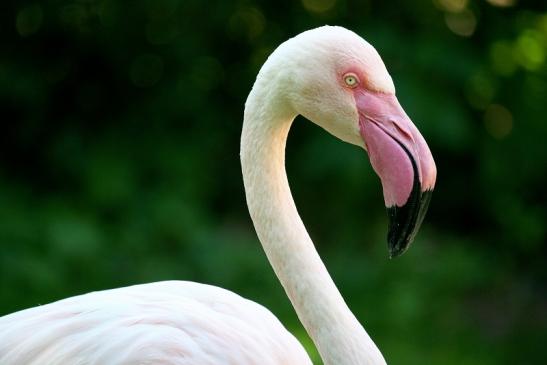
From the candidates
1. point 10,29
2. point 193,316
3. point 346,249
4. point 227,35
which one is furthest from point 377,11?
point 193,316

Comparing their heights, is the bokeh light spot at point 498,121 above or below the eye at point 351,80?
below

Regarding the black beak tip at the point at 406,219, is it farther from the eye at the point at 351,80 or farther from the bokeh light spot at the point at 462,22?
the bokeh light spot at the point at 462,22

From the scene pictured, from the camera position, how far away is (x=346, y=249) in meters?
5.43

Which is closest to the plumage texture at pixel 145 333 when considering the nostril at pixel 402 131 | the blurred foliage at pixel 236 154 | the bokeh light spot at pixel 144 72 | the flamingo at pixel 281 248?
the flamingo at pixel 281 248

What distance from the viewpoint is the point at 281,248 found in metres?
2.58

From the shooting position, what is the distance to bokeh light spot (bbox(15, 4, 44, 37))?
5422 mm

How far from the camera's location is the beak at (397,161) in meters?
2.35

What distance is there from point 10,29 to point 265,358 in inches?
135

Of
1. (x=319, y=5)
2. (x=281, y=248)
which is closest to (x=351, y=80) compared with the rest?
(x=281, y=248)

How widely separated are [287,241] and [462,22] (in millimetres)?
3204

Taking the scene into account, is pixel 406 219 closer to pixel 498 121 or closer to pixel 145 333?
pixel 145 333

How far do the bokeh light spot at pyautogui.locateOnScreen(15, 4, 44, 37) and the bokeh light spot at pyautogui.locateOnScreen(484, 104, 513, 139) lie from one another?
250 centimetres

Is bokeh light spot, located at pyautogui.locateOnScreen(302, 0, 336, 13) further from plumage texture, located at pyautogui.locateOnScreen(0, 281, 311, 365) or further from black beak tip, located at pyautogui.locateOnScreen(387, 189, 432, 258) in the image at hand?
black beak tip, located at pyautogui.locateOnScreen(387, 189, 432, 258)

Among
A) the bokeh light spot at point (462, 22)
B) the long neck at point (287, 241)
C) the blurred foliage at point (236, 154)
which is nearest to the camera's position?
the long neck at point (287, 241)
